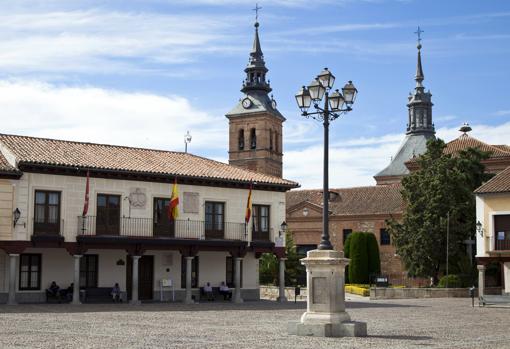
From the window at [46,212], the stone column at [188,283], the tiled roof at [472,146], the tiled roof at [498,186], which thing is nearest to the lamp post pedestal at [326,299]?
the stone column at [188,283]

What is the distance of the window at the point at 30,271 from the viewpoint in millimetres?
32938

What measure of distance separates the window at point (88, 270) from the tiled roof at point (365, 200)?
2731 centimetres

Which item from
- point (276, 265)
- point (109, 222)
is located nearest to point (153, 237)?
point (109, 222)

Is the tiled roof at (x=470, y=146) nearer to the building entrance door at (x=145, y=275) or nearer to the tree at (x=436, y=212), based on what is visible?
the tree at (x=436, y=212)

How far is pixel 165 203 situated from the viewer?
36.2m

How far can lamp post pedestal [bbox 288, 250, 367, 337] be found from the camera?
17.5 meters

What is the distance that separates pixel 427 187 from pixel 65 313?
26.5 metres

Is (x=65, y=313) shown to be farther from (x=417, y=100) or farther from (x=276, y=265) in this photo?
(x=417, y=100)

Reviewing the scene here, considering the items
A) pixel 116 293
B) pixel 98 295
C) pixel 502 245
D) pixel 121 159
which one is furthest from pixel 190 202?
pixel 502 245

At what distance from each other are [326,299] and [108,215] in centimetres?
1827

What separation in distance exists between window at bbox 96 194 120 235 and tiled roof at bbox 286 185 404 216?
26.9 metres

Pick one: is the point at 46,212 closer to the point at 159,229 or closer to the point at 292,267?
the point at 159,229

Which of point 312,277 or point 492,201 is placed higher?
point 492,201

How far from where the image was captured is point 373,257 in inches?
2084
